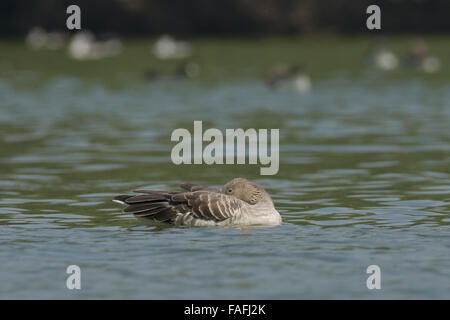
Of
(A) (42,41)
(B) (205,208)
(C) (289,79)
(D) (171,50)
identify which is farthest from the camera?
(A) (42,41)

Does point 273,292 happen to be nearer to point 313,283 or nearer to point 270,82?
point 313,283

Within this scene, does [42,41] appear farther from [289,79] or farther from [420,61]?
[289,79]

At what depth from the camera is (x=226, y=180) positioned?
18.7 metres

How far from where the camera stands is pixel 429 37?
6219 cm

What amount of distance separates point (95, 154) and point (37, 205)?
6.13m

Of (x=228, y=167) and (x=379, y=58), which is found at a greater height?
(x=379, y=58)

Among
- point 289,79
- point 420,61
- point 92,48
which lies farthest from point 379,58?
point 92,48

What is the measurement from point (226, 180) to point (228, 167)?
5.34ft

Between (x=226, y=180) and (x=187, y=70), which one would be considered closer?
(x=226, y=180)

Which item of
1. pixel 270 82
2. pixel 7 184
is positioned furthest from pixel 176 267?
pixel 270 82

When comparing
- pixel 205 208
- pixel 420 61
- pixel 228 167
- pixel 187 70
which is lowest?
pixel 205 208

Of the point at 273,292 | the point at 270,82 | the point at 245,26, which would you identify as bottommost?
the point at 273,292

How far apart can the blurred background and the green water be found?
1.6 inches

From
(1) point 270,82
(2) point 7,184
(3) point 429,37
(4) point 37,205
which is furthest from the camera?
(3) point 429,37
